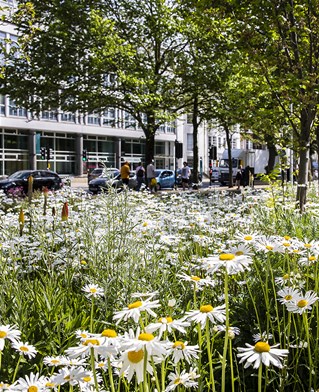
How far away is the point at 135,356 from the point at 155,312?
5.62 feet

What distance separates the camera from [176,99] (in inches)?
987

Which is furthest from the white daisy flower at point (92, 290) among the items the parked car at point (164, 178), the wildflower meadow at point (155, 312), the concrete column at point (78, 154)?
the concrete column at point (78, 154)

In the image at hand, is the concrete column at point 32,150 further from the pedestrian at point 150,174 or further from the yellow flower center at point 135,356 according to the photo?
the yellow flower center at point 135,356

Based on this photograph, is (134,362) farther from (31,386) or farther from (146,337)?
(31,386)

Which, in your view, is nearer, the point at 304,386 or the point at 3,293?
the point at 304,386

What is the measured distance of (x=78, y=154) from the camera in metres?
52.0

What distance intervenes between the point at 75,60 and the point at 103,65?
1.46 metres

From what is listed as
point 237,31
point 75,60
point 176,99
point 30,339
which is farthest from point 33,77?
point 30,339

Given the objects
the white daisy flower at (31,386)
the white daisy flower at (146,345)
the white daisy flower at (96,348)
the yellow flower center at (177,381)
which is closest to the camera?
the white daisy flower at (146,345)

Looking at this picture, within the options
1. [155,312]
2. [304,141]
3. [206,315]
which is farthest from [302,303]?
[304,141]

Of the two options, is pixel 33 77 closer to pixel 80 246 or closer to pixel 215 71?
pixel 215 71

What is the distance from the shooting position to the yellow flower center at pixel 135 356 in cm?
128

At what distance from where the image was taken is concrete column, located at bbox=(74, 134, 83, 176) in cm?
5203

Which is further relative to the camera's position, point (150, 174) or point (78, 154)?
point (78, 154)
